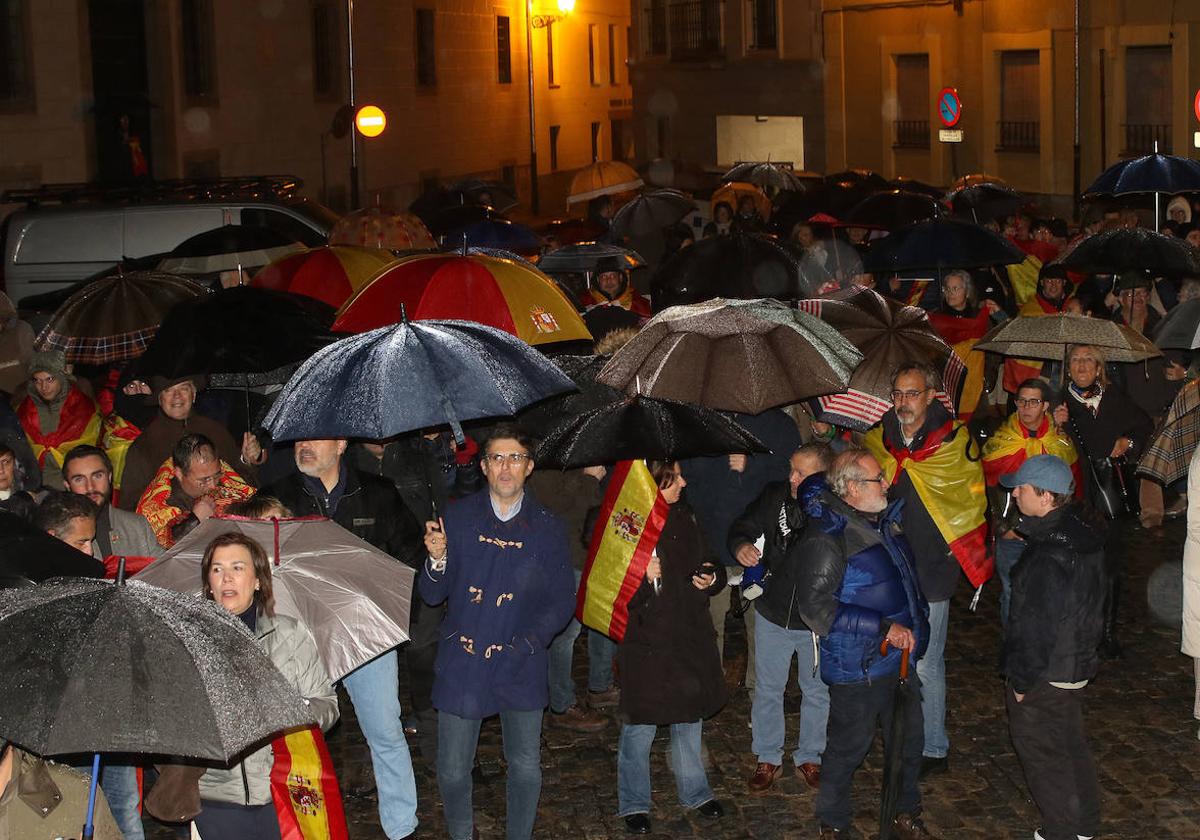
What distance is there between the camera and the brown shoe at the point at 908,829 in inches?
302

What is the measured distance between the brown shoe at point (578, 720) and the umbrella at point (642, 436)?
202 centimetres

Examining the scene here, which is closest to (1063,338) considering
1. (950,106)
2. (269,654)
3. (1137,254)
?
(1137,254)

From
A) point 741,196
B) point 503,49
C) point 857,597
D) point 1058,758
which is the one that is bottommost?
point 1058,758

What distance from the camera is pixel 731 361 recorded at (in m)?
8.67

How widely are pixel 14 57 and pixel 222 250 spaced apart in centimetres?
1712

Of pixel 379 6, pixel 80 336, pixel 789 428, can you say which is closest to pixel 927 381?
pixel 789 428

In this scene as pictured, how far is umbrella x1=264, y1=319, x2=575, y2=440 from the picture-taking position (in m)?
6.99

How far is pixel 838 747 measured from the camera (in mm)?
7453

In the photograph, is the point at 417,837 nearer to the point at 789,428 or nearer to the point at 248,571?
the point at 248,571

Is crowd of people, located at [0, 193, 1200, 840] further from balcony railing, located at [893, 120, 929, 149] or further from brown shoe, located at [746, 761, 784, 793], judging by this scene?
balcony railing, located at [893, 120, 929, 149]

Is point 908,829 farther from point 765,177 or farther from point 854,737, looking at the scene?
point 765,177

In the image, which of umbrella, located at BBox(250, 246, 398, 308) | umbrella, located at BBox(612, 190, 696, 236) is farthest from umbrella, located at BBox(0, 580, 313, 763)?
umbrella, located at BBox(612, 190, 696, 236)

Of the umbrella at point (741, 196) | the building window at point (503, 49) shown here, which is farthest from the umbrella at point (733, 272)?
the building window at point (503, 49)

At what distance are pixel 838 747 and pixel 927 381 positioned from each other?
1916 mm
